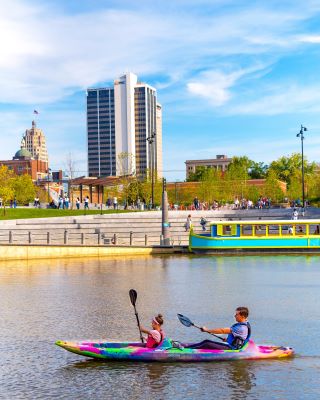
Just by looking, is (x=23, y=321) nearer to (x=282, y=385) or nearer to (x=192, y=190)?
(x=282, y=385)

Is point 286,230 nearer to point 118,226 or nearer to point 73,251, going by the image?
point 73,251

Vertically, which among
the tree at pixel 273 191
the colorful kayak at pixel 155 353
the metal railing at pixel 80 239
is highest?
the tree at pixel 273 191

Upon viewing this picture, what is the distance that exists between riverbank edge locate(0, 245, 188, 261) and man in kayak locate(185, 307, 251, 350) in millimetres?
32155

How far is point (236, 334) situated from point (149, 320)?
6.30 m

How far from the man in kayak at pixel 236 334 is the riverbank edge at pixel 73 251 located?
3216 centimetres

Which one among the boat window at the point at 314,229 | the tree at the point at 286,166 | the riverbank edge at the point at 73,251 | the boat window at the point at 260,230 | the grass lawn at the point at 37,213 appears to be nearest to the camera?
the riverbank edge at the point at 73,251

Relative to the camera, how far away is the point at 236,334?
54.1 feet

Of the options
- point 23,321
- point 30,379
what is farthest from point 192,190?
point 30,379

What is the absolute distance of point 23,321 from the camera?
74.3ft

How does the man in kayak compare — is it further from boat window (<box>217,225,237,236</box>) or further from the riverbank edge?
boat window (<box>217,225,237,236</box>)

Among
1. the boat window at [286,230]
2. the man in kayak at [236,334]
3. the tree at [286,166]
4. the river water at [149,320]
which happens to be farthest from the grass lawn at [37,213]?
the tree at [286,166]

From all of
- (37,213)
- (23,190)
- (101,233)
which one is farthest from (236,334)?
(23,190)

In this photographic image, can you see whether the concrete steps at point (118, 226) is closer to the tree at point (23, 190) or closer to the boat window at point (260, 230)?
the boat window at point (260, 230)

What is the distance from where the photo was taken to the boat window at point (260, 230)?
51.1 m
